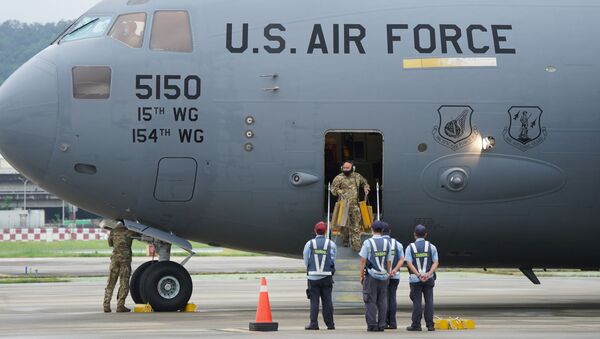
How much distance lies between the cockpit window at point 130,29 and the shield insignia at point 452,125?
5.91 metres

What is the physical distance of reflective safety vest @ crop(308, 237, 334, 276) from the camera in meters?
20.3

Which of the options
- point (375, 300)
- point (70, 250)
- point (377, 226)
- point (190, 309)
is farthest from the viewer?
point (70, 250)

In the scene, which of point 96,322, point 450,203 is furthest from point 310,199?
point 96,322

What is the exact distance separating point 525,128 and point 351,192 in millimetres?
3596

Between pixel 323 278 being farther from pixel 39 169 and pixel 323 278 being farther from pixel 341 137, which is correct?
pixel 39 169

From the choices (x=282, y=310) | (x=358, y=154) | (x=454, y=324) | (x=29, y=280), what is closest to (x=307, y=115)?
(x=358, y=154)

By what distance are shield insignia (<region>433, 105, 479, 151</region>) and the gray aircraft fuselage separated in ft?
0.06

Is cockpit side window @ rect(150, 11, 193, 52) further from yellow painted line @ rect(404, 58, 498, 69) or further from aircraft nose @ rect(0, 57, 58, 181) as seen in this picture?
yellow painted line @ rect(404, 58, 498, 69)

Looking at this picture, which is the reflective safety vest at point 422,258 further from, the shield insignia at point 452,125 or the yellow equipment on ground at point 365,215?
the shield insignia at point 452,125

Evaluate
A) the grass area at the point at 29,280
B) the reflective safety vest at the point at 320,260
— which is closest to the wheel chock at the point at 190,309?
the reflective safety vest at the point at 320,260

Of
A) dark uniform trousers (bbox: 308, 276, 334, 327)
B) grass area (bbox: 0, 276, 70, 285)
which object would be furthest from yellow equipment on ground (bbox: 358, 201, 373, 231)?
grass area (bbox: 0, 276, 70, 285)

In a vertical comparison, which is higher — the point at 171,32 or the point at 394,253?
the point at 171,32

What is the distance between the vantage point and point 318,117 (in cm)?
2344

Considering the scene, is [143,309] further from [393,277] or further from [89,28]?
[393,277]
